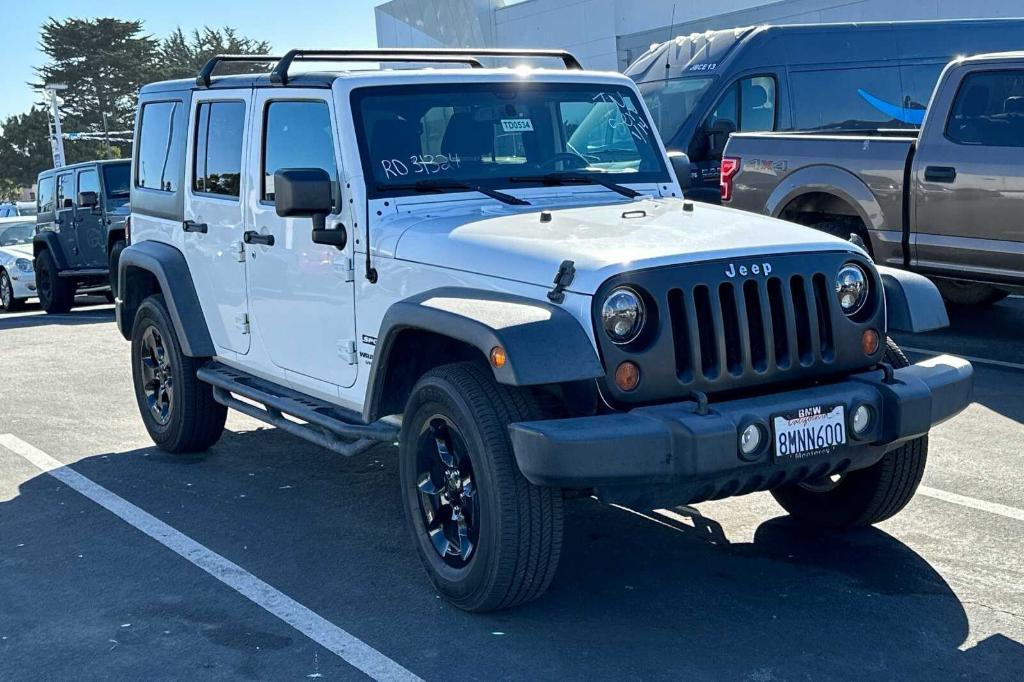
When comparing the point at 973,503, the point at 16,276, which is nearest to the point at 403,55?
the point at 973,503

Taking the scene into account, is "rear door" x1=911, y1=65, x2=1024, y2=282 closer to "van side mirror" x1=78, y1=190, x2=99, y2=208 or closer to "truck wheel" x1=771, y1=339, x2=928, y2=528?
"truck wheel" x1=771, y1=339, x2=928, y2=528

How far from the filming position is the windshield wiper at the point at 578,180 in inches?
222

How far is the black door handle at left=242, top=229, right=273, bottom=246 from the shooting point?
19.6 feet

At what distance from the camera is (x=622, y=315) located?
4.28 m

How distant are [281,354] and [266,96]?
4.07 feet

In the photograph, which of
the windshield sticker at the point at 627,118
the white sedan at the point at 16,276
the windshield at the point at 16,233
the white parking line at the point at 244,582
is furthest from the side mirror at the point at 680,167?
the windshield at the point at 16,233

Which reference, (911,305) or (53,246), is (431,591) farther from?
(53,246)

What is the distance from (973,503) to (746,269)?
2097 mm

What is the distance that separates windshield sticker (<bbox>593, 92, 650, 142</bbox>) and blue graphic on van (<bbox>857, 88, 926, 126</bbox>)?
8574 millimetres

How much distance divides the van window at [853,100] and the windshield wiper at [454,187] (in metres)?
8.85

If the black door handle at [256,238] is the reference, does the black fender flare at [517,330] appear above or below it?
below

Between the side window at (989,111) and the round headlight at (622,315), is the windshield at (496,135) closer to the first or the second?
the round headlight at (622,315)

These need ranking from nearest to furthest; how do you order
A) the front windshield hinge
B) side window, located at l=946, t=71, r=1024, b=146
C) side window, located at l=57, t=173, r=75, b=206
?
the front windshield hinge, side window, located at l=946, t=71, r=1024, b=146, side window, located at l=57, t=173, r=75, b=206

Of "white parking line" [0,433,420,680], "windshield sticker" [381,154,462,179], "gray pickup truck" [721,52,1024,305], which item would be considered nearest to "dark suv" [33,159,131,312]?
"gray pickup truck" [721,52,1024,305]
